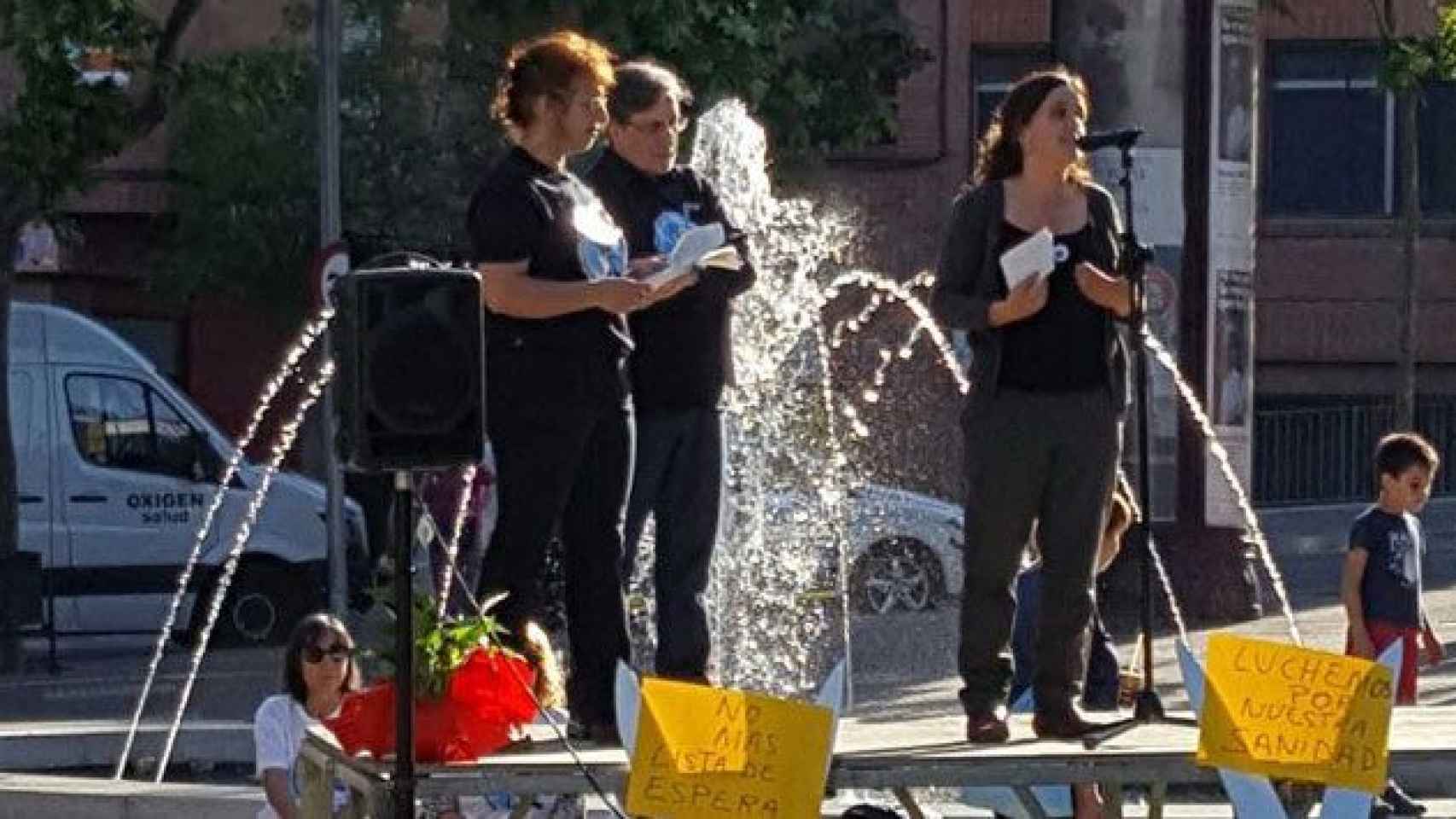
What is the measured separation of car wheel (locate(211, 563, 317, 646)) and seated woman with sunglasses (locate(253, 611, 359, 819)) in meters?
15.3

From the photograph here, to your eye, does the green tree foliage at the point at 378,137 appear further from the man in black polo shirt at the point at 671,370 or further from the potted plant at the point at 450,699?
the potted plant at the point at 450,699

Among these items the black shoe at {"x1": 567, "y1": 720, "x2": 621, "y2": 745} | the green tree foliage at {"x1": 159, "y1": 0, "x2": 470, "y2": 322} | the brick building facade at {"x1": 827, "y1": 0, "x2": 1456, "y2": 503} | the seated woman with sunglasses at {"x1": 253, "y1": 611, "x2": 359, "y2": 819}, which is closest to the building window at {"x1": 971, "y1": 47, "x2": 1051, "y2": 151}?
the brick building facade at {"x1": 827, "y1": 0, "x2": 1456, "y2": 503}

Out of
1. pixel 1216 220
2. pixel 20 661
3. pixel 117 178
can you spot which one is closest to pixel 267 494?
pixel 20 661

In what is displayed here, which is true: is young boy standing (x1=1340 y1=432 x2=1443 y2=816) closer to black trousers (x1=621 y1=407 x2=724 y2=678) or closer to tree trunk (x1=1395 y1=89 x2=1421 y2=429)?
black trousers (x1=621 y1=407 x2=724 y2=678)

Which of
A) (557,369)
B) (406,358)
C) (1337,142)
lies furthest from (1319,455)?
(406,358)

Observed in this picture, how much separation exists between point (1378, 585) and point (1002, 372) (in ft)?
14.7

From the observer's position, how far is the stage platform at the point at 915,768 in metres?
8.17

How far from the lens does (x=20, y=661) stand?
Answer: 922 inches

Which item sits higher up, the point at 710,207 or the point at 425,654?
the point at 710,207

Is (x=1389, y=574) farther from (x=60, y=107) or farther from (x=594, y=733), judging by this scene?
(x=60, y=107)

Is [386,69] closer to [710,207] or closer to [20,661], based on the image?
[20,661]

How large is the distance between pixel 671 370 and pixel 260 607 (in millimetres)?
16567

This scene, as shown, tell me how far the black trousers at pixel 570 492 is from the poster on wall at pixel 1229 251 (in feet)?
42.1

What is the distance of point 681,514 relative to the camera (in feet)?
31.6
